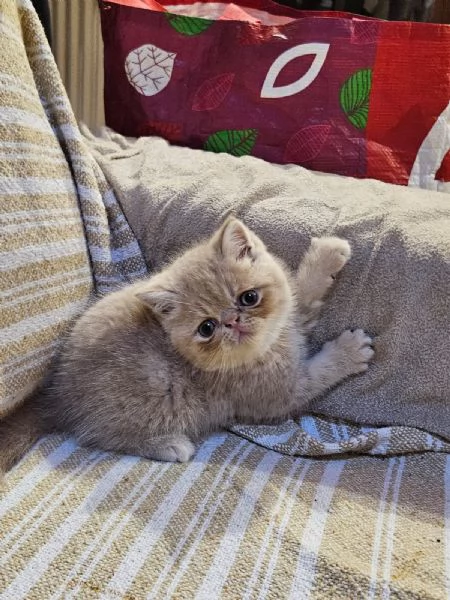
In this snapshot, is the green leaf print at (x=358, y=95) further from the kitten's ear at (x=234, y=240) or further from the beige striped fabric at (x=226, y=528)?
the beige striped fabric at (x=226, y=528)

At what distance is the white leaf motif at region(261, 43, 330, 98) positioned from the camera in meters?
1.75

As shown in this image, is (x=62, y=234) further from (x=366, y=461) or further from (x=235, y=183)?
(x=366, y=461)

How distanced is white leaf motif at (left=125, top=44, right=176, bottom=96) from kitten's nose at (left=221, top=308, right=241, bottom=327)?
3.54ft

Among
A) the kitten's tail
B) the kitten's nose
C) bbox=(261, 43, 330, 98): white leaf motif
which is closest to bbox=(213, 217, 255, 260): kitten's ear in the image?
the kitten's nose

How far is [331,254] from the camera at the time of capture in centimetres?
128

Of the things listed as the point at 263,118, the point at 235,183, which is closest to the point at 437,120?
the point at 263,118

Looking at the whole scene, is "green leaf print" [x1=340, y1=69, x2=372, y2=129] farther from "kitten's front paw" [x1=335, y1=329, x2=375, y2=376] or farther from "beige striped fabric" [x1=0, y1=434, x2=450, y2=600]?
"beige striped fabric" [x1=0, y1=434, x2=450, y2=600]

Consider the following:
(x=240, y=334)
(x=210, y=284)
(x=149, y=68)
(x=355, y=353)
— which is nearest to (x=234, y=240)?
(x=210, y=284)

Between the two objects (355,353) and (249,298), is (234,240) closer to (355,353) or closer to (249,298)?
(249,298)

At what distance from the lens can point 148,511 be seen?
1004 millimetres

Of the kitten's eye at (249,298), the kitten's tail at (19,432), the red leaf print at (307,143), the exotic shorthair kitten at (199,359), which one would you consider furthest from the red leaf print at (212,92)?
the kitten's tail at (19,432)

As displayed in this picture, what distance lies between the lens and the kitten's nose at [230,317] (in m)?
1.25

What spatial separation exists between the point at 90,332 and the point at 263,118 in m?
0.96

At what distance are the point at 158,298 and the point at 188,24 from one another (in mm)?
1146
